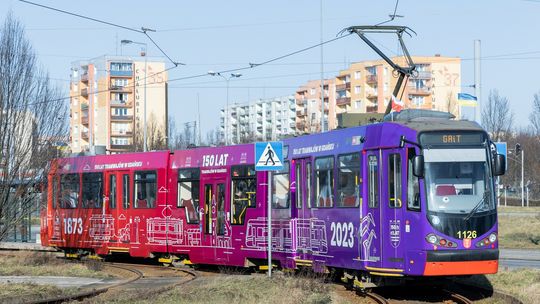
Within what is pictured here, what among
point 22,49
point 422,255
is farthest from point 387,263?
point 22,49

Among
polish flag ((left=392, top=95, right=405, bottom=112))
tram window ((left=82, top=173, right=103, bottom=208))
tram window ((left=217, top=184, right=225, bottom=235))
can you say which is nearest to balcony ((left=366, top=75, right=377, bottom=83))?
tram window ((left=82, top=173, right=103, bottom=208))

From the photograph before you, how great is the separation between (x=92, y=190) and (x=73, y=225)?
172cm

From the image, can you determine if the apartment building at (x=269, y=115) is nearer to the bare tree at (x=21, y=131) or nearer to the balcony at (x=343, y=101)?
the balcony at (x=343, y=101)

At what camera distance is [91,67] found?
12012 cm

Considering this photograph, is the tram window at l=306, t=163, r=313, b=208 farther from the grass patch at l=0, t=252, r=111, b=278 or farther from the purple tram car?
the grass patch at l=0, t=252, r=111, b=278

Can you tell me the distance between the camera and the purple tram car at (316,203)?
15750 mm

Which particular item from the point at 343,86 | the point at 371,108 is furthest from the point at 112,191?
the point at 343,86

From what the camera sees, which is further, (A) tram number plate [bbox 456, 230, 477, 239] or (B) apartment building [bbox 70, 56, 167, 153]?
(B) apartment building [bbox 70, 56, 167, 153]

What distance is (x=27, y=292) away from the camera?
1850 cm

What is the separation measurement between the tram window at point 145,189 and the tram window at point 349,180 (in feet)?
30.0

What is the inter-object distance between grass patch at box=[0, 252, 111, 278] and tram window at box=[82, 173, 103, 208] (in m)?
2.01

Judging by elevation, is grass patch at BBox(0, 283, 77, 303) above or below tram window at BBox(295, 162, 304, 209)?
below

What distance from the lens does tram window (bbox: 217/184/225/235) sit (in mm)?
23516

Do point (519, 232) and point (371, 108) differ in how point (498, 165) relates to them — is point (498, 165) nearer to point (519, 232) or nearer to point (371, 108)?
point (519, 232)
